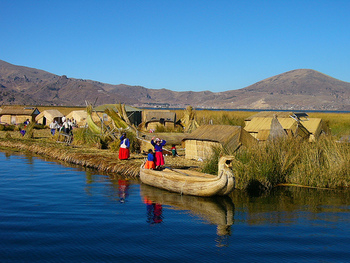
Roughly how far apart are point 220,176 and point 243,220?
5.52 feet

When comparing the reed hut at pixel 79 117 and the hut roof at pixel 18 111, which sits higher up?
the hut roof at pixel 18 111

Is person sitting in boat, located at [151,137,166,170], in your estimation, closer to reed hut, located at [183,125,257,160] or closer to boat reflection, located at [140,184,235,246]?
boat reflection, located at [140,184,235,246]

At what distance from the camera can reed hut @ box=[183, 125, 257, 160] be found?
54.9ft

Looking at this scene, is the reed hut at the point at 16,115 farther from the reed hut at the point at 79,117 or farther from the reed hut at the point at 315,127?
the reed hut at the point at 315,127

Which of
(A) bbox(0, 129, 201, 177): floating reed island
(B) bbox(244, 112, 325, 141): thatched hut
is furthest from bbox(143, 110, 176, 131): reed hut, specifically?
(B) bbox(244, 112, 325, 141): thatched hut

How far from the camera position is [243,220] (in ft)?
36.8

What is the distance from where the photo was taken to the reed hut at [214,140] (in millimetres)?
16719

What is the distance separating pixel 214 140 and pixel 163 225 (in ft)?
23.1

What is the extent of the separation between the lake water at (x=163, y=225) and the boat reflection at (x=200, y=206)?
3 cm

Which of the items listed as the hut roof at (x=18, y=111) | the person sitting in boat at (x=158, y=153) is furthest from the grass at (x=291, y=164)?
the hut roof at (x=18, y=111)

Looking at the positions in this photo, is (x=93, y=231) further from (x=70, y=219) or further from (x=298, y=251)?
(x=298, y=251)

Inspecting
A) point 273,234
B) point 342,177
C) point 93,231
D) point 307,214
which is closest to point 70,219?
point 93,231

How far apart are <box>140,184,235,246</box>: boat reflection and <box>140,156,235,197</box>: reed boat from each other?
25cm

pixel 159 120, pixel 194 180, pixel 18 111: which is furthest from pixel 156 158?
pixel 18 111
